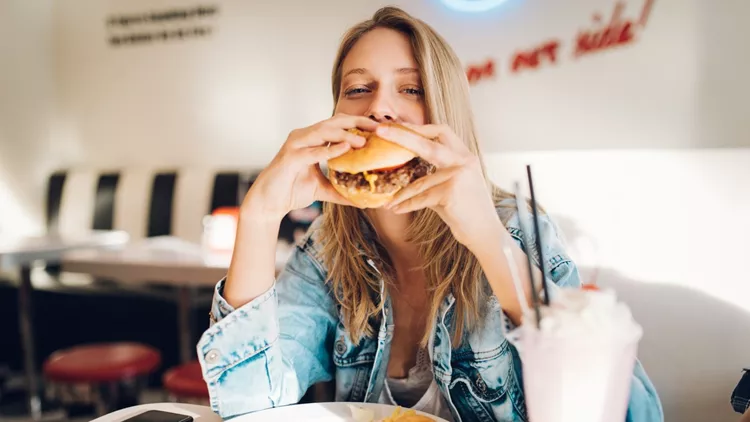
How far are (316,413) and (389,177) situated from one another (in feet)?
1.75

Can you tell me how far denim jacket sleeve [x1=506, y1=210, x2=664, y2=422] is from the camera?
34.1 inches

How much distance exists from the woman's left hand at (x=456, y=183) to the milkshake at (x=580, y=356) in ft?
0.97

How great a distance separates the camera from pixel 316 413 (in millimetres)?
983

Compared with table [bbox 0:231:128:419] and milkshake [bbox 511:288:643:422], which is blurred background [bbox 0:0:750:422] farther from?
milkshake [bbox 511:288:643:422]

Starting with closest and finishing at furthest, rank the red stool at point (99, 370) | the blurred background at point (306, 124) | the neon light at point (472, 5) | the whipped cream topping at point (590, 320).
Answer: the whipped cream topping at point (590, 320), the blurred background at point (306, 124), the red stool at point (99, 370), the neon light at point (472, 5)

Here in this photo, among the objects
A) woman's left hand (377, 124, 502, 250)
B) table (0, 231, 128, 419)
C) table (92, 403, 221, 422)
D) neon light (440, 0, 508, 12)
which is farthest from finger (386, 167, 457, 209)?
neon light (440, 0, 508, 12)

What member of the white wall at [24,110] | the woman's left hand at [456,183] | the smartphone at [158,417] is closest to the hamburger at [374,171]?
the woman's left hand at [456,183]

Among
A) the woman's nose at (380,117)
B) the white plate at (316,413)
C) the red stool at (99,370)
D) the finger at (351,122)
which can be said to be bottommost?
the red stool at (99,370)

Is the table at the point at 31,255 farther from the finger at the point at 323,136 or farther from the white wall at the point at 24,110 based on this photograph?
the finger at the point at 323,136

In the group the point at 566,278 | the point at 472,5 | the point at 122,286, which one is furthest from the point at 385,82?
the point at 122,286

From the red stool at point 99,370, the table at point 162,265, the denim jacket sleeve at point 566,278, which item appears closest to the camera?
the denim jacket sleeve at point 566,278

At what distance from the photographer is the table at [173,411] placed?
0.98m

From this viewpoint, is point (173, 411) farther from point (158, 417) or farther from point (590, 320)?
point (590, 320)

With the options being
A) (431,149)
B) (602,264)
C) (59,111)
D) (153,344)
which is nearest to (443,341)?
(431,149)
